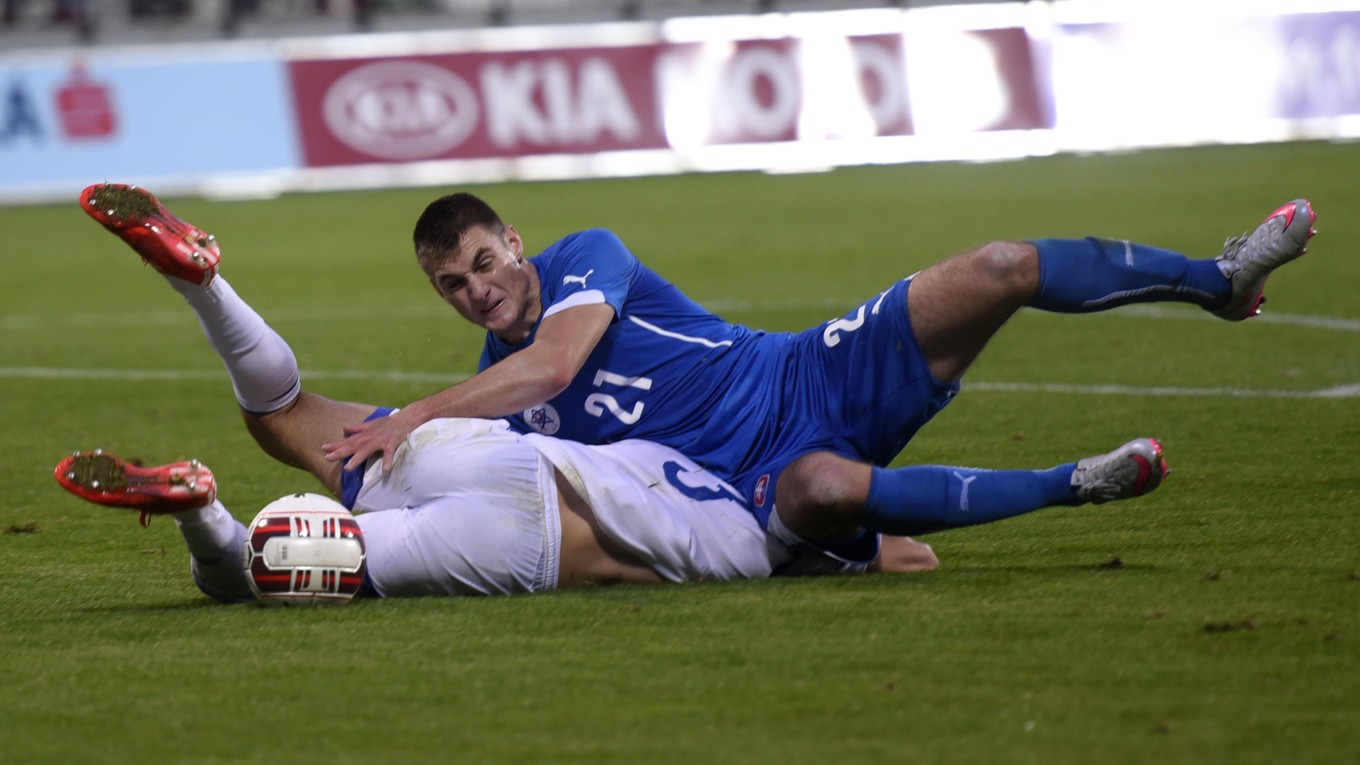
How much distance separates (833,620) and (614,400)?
1.05m

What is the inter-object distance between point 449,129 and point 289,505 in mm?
14421

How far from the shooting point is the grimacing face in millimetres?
4508

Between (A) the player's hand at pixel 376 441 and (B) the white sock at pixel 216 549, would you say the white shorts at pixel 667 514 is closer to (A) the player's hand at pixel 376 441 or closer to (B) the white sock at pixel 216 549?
(A) the player's hand at pixel 376 441

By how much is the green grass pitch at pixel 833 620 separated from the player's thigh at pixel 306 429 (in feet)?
1.34

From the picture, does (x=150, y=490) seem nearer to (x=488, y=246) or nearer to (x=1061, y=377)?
(x=488, y=246)

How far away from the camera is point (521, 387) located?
426 cm

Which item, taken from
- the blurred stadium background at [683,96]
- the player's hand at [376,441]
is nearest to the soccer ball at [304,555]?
the player's hand at [376,441]

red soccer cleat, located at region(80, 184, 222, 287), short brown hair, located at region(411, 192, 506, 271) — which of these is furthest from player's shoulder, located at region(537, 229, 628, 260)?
red soccer cleat, located at region(80, 184, 222, 287)

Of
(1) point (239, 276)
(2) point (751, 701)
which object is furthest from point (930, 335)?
(1) point (239, 276)

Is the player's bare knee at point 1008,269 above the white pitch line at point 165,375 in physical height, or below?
above

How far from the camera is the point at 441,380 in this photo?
7.68m

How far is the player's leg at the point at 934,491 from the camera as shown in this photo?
399cm

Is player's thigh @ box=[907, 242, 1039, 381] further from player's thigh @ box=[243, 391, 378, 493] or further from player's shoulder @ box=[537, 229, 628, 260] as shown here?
player's thigh @ box=[243, 391, 378, 493]

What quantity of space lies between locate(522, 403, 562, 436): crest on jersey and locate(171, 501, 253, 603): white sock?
802 millimetres
